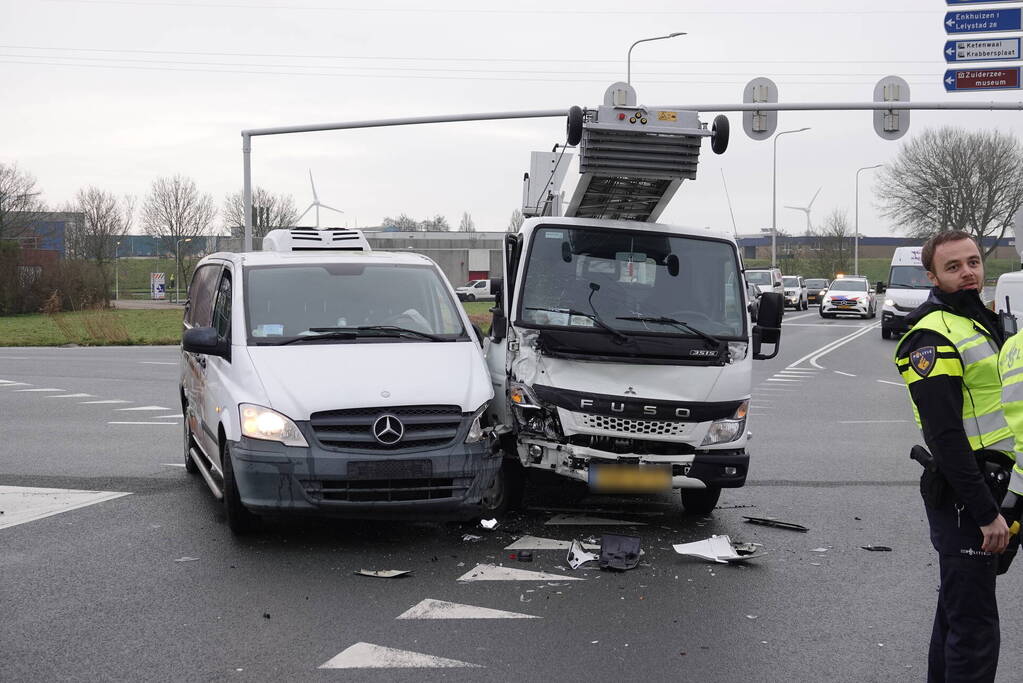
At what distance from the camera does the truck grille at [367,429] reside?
6660mm

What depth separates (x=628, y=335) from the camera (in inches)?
291

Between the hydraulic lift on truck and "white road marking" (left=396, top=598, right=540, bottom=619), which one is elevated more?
the hydraulic lift on truck

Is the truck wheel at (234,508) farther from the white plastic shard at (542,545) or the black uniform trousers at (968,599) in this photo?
the black uniform trousers at (968,599)

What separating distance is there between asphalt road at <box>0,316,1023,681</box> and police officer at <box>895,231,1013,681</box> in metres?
0.98

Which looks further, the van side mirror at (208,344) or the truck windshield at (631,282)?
the truck windshield at (631,282)

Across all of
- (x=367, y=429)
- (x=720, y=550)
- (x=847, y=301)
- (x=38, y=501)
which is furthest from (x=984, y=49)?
(x=847, y=301)

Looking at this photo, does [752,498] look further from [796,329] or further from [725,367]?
[796,329]

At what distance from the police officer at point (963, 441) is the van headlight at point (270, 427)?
386 centimetres

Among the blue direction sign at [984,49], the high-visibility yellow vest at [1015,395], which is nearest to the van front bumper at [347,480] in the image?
the high-visibility yellow vest at [1015,395]

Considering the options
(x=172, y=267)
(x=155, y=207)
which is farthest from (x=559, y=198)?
(x=172, y=267)

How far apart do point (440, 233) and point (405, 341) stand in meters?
92.6

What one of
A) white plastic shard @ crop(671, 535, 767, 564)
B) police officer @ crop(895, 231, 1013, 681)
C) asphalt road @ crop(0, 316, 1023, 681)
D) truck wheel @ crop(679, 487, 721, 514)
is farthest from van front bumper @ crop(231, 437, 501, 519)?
police officer @ crop(895, 231, 1013, 681)

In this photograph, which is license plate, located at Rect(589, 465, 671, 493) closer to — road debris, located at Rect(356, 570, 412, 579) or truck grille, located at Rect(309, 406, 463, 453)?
truck grille, located at Rect(309, 406, 463, 453)

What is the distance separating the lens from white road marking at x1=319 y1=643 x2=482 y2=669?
4.78 meters
